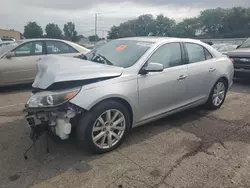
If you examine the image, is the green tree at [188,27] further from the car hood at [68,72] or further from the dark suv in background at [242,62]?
the car hood at [68,72]

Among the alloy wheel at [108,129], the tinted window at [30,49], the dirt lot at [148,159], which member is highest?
the tinted window at [30,49]

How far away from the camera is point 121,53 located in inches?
155

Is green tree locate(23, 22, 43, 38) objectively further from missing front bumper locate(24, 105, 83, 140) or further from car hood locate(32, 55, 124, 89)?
missing front bumper locate(24, 105, 83, 140)

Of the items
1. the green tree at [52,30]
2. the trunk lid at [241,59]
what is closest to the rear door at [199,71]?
the trunk lid at [241,59]

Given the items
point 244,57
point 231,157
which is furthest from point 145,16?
point 231,157

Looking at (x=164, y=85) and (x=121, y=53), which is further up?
(x=121, y=53)

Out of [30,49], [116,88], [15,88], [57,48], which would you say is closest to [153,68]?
[116,88]

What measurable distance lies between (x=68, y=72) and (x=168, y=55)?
1794mm

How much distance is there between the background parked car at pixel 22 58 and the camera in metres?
6.68

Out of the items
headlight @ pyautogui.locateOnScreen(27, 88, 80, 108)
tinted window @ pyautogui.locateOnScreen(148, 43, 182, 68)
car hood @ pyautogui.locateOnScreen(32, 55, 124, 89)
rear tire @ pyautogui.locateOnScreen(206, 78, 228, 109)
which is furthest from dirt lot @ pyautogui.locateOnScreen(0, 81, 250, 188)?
tinted window @ pyautogui.locateOnScreen(148, 43, 182, 68)

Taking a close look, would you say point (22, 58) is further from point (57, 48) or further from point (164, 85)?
point (164, 85)

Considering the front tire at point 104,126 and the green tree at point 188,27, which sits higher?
the green tree at point 188,27

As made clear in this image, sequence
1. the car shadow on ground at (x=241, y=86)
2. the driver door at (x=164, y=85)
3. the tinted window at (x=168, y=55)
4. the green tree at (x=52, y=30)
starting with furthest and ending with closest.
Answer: the green tree at (x=52, y=30)
the car shadow on ground at (x=241, y=86)
the tinted window at (x=168, y=55)
the driver door at (x=164, y=85)

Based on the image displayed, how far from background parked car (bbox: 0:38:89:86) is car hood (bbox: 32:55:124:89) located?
3.65 m
